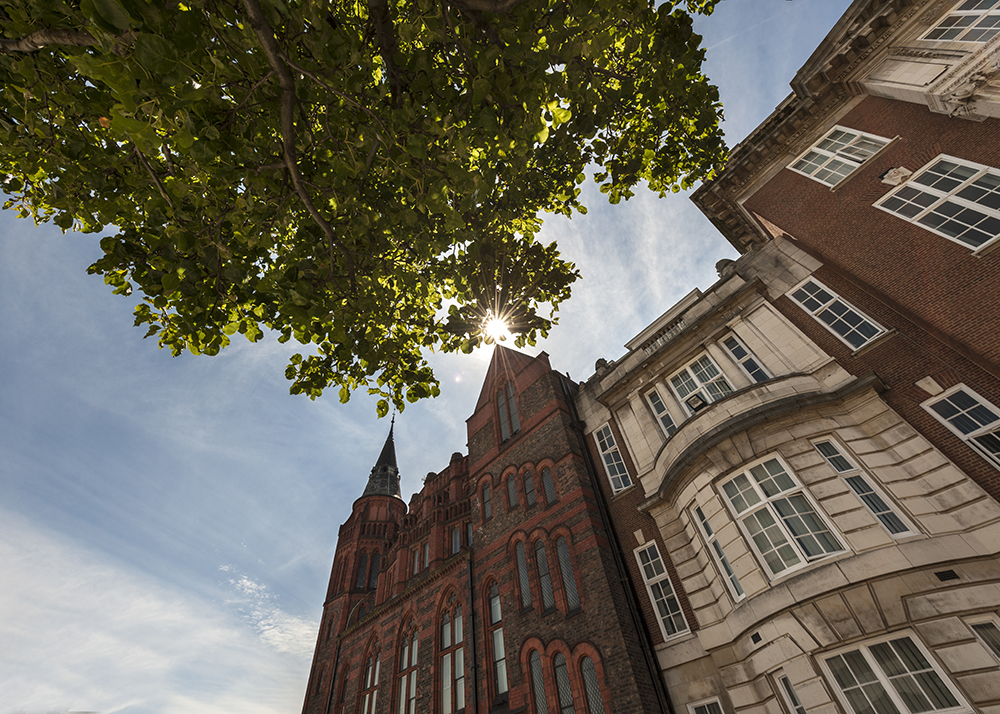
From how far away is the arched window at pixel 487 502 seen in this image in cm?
1873

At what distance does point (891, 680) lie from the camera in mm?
7355

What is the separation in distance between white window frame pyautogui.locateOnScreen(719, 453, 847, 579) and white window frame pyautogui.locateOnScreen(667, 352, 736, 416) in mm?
2236

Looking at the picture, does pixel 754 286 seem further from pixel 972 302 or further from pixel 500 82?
pixel 500 82

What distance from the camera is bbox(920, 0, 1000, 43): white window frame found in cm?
1048

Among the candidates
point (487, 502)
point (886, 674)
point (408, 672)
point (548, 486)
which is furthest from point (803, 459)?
point (408, 672)

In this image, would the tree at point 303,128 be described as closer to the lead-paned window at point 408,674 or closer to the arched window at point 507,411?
the arched window at point 507,411

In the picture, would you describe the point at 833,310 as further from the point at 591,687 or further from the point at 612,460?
the point at 591,687

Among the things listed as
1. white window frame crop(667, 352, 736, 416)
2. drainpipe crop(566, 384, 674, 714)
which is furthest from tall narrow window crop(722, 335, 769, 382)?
drainpipe crop(566, 384, 674, 714)

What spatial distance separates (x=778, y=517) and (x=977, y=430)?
3905 millimetres

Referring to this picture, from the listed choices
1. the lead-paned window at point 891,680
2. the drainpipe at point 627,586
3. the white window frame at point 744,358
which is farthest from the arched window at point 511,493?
the lead-paned window at point 891,680

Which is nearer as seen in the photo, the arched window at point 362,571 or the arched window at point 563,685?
the arched window at point 563,685

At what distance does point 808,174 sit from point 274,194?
49.8 ft

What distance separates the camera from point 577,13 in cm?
480

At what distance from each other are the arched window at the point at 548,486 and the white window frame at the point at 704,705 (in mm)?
6717
